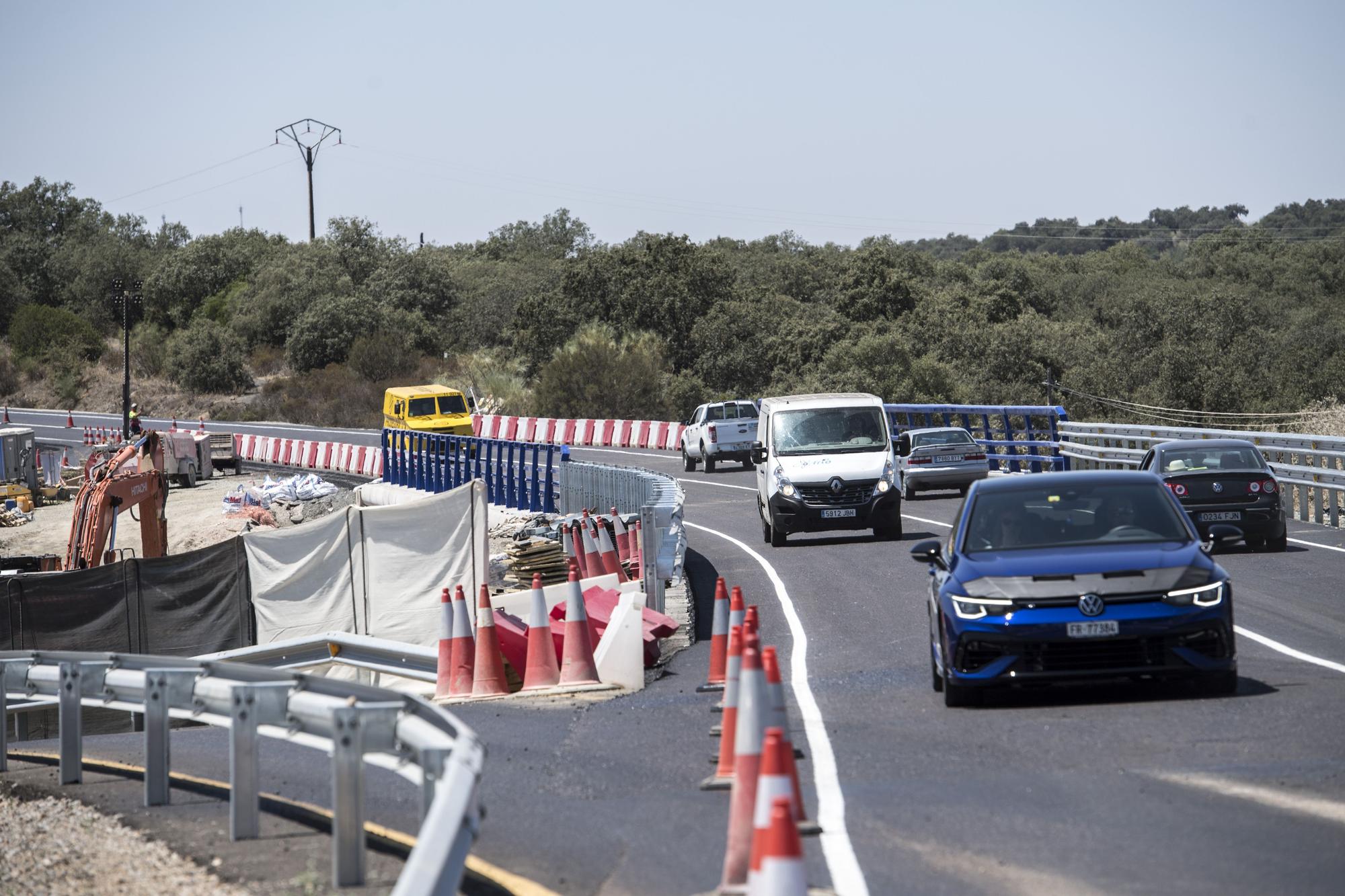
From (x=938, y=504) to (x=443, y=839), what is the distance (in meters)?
26.4

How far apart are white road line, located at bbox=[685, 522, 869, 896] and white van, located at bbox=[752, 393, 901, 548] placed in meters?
8.30

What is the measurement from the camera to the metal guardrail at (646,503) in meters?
16.4

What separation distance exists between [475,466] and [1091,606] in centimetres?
2445

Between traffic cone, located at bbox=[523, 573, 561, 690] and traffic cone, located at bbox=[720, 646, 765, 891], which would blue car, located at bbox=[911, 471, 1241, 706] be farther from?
traffic cone, located at bbox=[523, 573, 561, 690]

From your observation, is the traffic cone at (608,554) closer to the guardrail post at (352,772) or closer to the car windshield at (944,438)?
the guardrail post at (352,772)

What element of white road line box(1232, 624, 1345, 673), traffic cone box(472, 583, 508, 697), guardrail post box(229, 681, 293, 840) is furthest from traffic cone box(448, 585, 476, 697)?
white road line box(1232, 624, 1345, 673)

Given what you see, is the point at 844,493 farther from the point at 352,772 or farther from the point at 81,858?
the point at 352,772

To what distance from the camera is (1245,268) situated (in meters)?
101

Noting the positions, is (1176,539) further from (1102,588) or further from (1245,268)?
(1245,268)

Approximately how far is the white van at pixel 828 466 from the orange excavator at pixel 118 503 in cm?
1218

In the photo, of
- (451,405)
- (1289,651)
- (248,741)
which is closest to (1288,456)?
(1289,651)

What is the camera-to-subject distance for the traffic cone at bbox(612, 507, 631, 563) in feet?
61.0

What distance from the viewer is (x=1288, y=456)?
28484 millimetres

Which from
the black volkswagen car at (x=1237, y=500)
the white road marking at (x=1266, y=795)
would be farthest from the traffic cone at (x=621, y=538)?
the white road marking at (x=1266, y=795)
